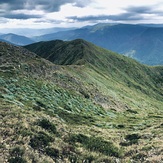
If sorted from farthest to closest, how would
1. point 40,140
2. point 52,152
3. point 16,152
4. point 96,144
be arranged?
point 96,144 < point 40,140 < point 52,152 < point 16,152

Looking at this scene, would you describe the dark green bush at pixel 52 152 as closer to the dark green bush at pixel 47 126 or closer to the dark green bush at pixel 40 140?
the dark green bush at pixel 40 140

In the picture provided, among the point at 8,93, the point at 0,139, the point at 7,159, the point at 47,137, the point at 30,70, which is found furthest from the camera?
the point at 30,70

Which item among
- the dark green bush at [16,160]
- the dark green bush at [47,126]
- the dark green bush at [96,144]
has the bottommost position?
the dark green bush at [96,144]

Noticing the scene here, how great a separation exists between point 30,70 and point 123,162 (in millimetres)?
40957

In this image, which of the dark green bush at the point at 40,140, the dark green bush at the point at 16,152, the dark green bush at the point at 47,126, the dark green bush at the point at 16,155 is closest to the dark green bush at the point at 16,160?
the dark green bush at the point at 16,155

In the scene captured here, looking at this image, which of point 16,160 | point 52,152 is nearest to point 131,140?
point 52,152

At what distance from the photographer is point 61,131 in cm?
2406

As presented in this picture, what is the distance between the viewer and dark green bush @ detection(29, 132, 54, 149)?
18.6 meters

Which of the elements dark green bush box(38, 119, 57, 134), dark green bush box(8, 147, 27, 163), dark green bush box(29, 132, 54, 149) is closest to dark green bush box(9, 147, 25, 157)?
dark green bush box(8, 147, 27, 163)

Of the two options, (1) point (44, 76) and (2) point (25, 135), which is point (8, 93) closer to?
(2) point (25, 135)

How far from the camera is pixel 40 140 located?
19641mm

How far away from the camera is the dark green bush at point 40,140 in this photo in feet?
61.0

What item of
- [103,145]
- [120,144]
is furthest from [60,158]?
[120,144]

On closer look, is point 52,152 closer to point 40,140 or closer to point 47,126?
point 40,140
